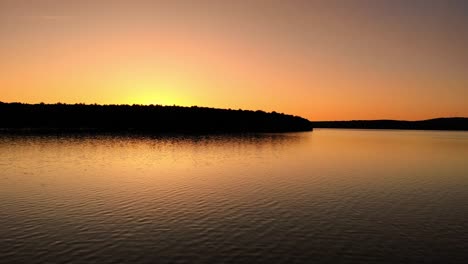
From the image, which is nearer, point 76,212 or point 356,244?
point 356,244

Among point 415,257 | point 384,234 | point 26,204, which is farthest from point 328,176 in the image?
point 26,204

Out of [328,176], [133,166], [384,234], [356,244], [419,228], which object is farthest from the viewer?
[133,166]

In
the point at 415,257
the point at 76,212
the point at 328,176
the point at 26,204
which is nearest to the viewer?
the point at 415,257

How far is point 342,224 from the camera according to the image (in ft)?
92.6

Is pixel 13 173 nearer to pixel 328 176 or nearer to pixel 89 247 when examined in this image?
pixel 89 247

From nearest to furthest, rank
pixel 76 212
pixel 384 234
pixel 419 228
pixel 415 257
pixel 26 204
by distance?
pixel 415 257, pixel 384 234, pixel 419 228, pixel 76 212, pixel 26 204

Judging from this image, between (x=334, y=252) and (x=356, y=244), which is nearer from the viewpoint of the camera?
(x=334, y=252)

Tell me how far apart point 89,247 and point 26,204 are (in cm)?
1433

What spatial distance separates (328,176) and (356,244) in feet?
103

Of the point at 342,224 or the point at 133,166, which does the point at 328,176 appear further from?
the point at 133,166

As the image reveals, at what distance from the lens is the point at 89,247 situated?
21703 mm

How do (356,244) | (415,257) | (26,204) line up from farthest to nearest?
(26,204), (356,244), (415,257)

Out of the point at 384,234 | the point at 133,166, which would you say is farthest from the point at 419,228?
the point at 133,166

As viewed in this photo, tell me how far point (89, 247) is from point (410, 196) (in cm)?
3303
